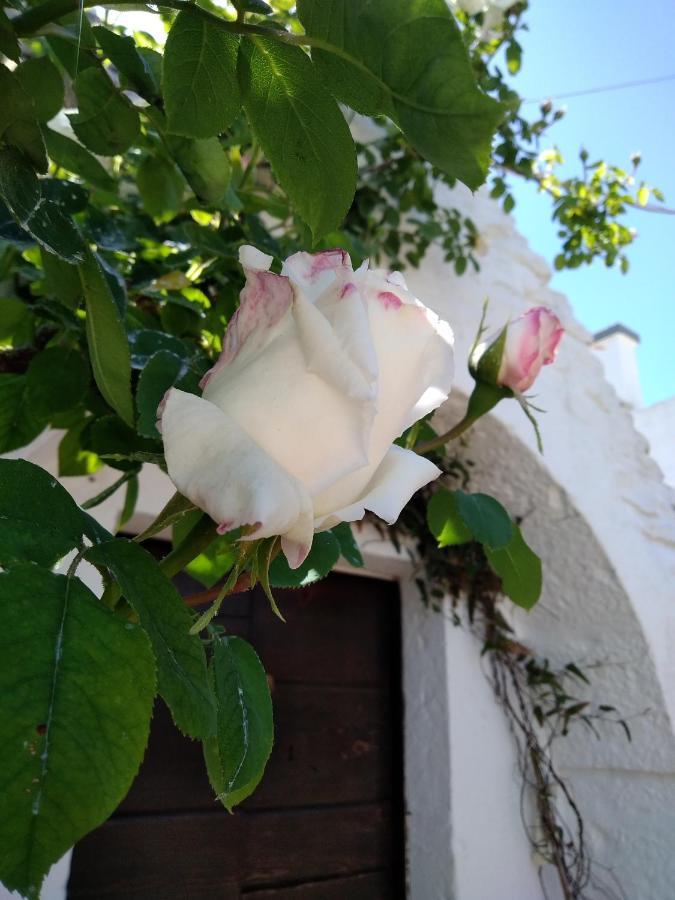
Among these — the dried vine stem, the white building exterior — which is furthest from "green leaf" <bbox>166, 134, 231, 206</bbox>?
the dried vine stem

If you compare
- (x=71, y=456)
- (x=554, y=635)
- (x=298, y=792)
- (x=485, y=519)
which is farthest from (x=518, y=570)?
(x=554, y=635)

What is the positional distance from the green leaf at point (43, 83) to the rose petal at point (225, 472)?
42cm

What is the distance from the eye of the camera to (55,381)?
25.2 inches

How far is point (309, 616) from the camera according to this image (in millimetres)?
1549

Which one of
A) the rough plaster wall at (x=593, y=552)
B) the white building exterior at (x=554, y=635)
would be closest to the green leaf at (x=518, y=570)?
the white building exterior at (x=554, y=635)

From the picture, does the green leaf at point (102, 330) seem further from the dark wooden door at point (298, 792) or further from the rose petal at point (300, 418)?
the dark wooden door at point (298, 792)

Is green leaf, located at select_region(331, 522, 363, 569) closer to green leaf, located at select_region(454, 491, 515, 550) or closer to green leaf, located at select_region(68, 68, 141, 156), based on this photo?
green leaf, located at select_region(454, 491, 515, 550)

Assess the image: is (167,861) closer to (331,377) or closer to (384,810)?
(384,810)

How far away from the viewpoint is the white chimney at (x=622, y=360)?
431 centimetres

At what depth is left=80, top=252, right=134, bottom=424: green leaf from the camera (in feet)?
1.28

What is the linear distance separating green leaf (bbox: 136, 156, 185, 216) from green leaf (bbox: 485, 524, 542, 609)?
50cm

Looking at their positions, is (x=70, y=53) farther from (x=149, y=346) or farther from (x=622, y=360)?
(x=622, y=360)

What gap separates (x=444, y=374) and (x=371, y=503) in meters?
0.07

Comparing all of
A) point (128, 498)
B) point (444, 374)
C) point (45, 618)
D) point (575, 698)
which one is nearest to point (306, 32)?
point (444, 374)
